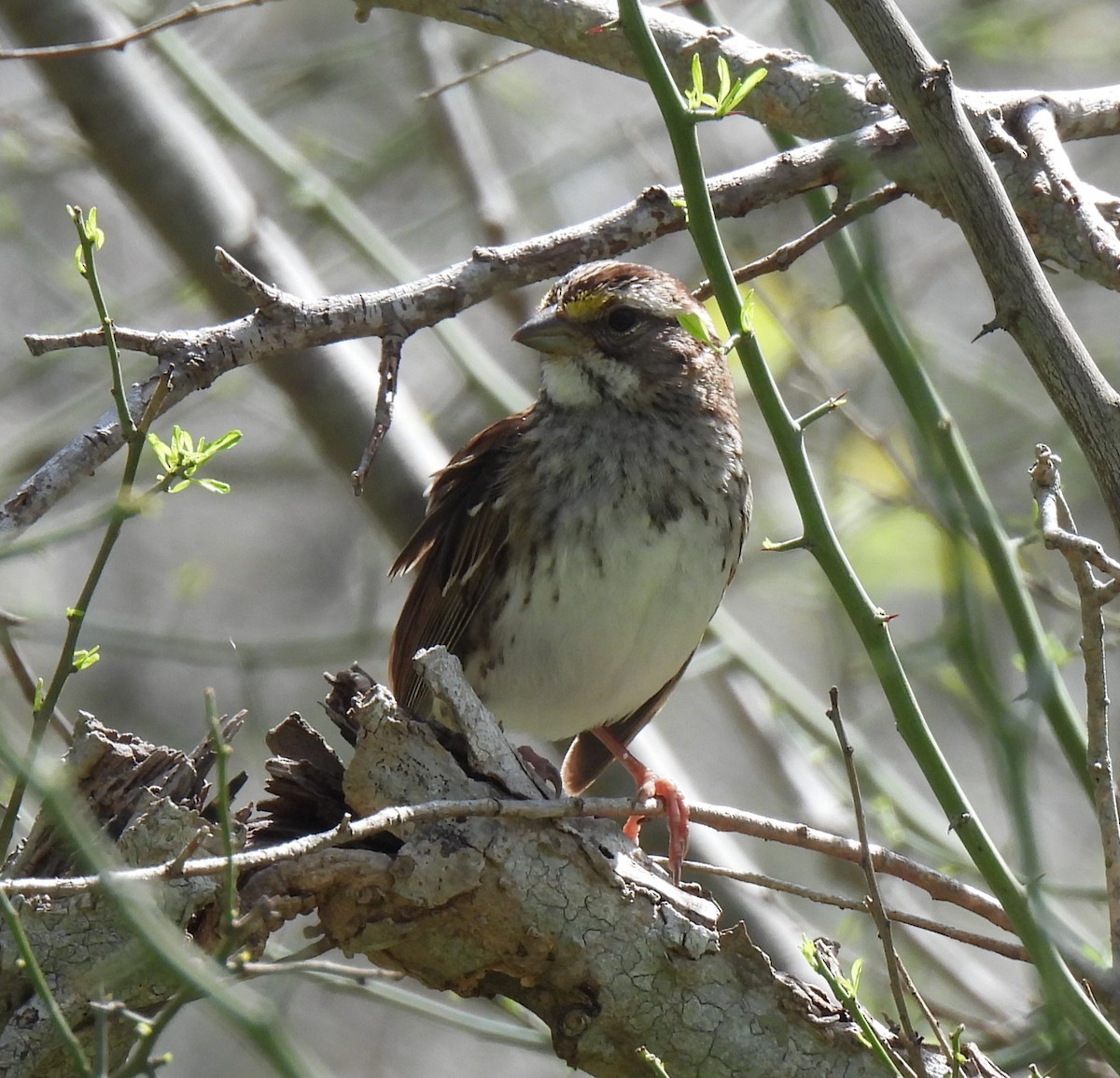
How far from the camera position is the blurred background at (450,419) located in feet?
16.9

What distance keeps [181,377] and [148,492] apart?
33cm

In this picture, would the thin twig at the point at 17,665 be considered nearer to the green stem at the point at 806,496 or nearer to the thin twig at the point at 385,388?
the thin twig at the point at 385,388

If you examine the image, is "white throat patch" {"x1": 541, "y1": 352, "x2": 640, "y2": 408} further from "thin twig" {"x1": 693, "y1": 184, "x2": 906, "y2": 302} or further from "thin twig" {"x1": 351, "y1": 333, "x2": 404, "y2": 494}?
"thin twig" {"x1": 351, "y1": 333, "x2": 404, "y2": 494}

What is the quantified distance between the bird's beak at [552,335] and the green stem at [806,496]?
7.05 feet

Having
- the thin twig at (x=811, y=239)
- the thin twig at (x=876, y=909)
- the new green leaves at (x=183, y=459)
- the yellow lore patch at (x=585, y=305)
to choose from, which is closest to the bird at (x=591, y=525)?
the yellow lore patch at (x=585, y=305)

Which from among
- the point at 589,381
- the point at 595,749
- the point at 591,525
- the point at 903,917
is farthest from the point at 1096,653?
the point at 595,749

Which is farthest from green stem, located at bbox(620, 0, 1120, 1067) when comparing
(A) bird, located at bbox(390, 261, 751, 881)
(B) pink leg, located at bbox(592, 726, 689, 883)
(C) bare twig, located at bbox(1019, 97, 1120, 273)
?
(A) bird, located at bbox(390, 261, 751, 881)

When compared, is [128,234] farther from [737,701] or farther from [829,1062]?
[829,1062]

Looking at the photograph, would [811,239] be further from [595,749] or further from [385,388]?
[595,749]

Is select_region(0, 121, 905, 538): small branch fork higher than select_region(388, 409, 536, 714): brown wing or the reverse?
higher

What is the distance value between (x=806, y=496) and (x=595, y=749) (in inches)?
120

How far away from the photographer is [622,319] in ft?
14.9

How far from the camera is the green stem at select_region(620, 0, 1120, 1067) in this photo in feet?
7.39

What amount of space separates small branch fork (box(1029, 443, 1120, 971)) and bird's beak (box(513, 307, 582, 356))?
2.09 m
